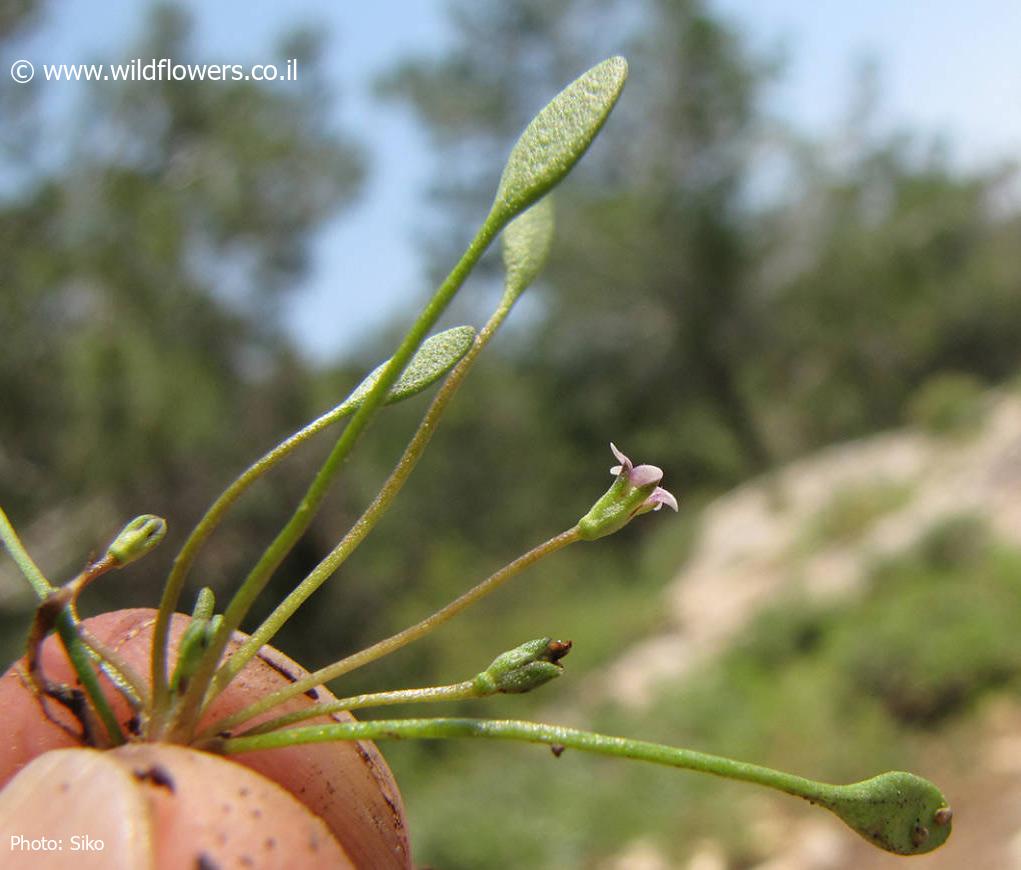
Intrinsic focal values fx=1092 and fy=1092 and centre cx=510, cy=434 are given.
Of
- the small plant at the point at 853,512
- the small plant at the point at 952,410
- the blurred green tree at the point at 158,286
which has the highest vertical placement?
the blurred green tree at the point at 158,286

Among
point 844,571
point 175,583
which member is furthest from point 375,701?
point 844,571

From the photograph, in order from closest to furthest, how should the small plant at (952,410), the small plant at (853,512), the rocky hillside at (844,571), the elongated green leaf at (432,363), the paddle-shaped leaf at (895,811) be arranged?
the paddle-shaped leaf at (895,811)
the elongated green leaf at (432,363)
the rocky hillside at (844,571)
the small plant at (853,512)
the small plant at (952,410)

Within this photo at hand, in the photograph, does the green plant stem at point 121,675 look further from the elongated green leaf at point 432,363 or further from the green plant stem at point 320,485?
the elongated green leaf at point 432,363

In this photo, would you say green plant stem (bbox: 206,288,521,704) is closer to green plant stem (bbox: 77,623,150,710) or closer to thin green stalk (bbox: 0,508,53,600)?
green plant stem (bbox: 77,623,150,710)

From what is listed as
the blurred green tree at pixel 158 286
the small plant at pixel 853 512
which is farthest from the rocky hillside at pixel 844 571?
the blurred green tree at pixel 158 286

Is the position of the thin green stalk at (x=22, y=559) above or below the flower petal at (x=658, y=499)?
above

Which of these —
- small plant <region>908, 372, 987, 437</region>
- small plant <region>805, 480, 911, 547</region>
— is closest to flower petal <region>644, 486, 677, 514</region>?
small plant <region>805, 480, 911, 547</region>
